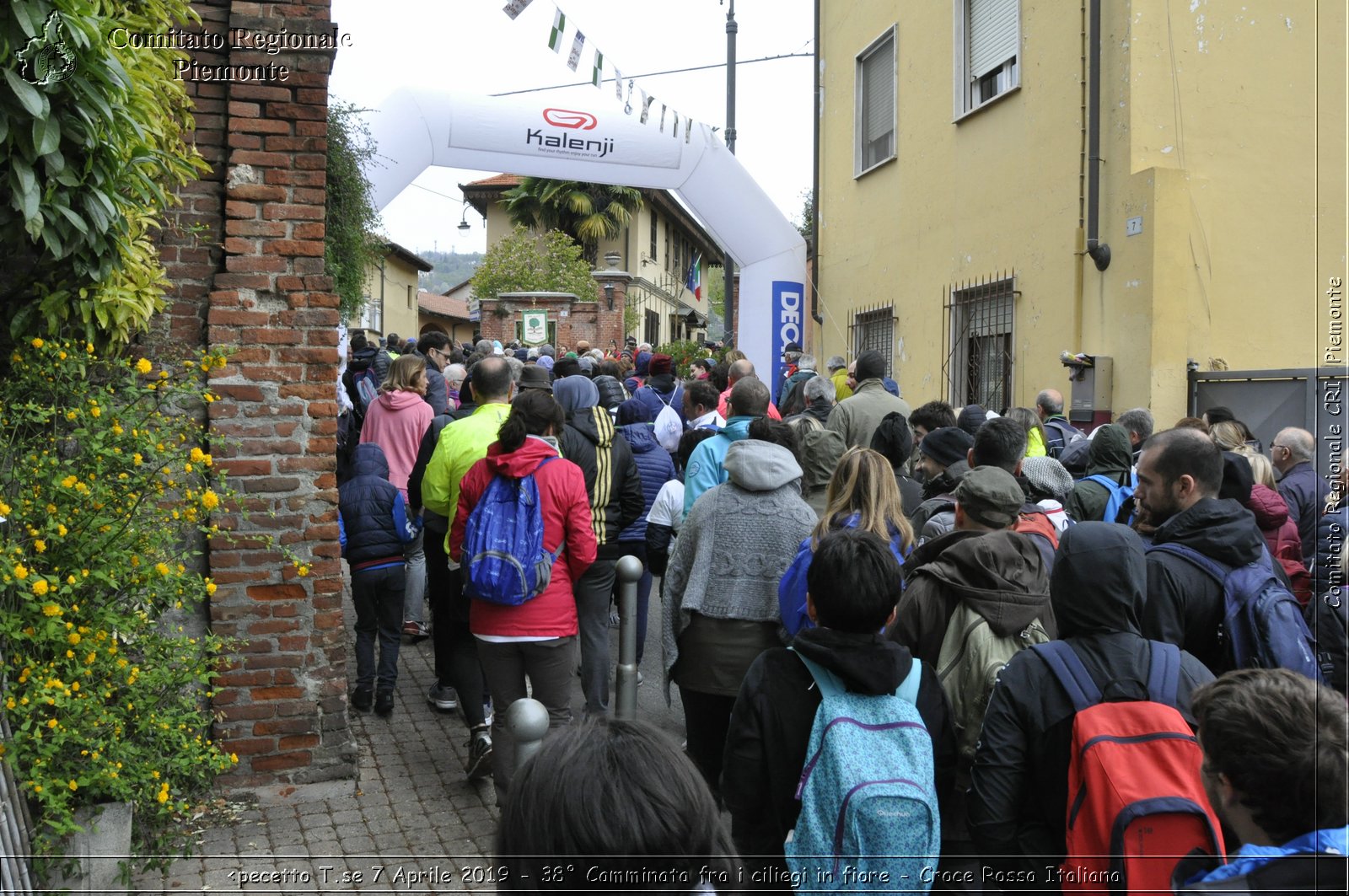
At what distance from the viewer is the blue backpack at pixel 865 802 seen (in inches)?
104

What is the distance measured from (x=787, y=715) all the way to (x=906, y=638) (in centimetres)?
74

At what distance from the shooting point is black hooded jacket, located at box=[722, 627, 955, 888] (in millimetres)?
2789

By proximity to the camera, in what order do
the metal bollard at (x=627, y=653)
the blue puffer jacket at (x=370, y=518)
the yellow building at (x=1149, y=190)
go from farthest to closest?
the yellow building at (x=1149, y=190)
the blue puffer jacket at (x=370, y=518)
the metal bollard at (x=627, y=653)

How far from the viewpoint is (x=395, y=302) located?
50.8m

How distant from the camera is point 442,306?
62500 millimetres

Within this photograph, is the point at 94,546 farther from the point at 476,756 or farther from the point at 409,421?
the point at 409,421

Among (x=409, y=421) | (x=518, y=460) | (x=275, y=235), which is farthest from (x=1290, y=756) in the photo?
(x=409, y=421)

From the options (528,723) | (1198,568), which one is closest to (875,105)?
(1198,568)

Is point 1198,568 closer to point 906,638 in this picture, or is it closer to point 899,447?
point 906,638

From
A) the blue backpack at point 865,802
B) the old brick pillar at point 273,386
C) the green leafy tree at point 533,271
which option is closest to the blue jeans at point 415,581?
the old brick pillar at point 273,386

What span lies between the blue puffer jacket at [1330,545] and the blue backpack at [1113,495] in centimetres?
85

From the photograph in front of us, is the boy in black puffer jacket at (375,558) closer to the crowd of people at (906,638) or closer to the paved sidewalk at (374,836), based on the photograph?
the crowd of people at (906,638)

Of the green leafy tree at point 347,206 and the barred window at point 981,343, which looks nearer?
the green leafy tree at point 347,206

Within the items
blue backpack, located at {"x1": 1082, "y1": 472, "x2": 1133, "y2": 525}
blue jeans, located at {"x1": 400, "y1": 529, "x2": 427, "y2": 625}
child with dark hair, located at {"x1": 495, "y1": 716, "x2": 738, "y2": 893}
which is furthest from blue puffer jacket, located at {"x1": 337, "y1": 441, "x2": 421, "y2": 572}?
child with dark hair, located at {"x1": 495, "y1": 716, "x2": 738, "y2": 893}
